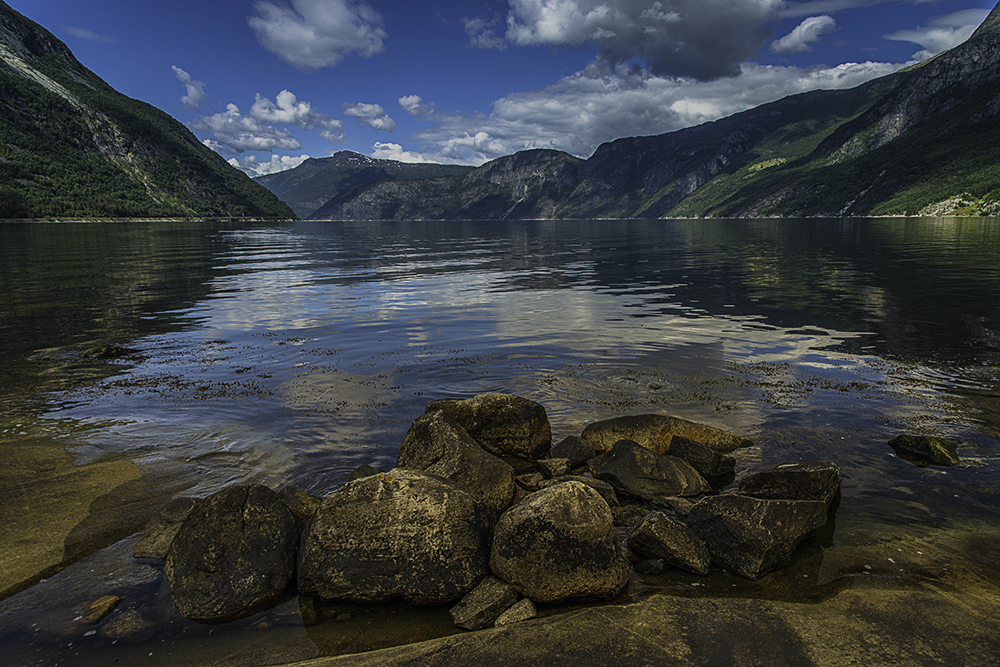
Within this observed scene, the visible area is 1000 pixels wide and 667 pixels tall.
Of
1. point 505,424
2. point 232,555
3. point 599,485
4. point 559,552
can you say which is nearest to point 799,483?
point 599,485

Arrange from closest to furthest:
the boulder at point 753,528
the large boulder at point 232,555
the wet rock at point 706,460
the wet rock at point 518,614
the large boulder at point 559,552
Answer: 1. the wet rock at point 518,614
2. the large boulder at point 232,555
3. the large boulder at point 559,552
4. the boulder at point 753,528
5. the wet rock at point 706,460

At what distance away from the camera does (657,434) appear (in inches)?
479

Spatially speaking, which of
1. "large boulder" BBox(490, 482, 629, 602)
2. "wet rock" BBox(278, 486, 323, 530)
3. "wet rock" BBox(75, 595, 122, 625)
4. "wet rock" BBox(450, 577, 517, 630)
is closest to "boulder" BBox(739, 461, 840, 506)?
"large boulder" BBox(490, 482, 629, 602)

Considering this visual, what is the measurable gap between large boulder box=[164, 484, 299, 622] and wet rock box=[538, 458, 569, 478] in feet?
17.5

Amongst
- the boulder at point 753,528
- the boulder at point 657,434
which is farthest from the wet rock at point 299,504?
the boulder at point 753,528

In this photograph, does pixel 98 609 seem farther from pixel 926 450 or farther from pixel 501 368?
pixel 926 450

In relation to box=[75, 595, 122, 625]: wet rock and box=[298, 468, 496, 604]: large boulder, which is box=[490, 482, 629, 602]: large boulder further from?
box=[75, 595, 122, 625]: wet rock

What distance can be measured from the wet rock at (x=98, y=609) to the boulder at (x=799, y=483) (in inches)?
414

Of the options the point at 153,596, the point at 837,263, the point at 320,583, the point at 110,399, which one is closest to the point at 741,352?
the point at 320,583

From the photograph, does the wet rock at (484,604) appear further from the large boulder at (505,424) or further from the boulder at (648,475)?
the large boulder at (505,424)

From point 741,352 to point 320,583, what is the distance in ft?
60.4

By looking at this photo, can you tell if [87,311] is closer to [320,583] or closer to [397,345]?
[397,345]

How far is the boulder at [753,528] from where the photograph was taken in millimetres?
7871

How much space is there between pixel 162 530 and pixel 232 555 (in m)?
1.97
